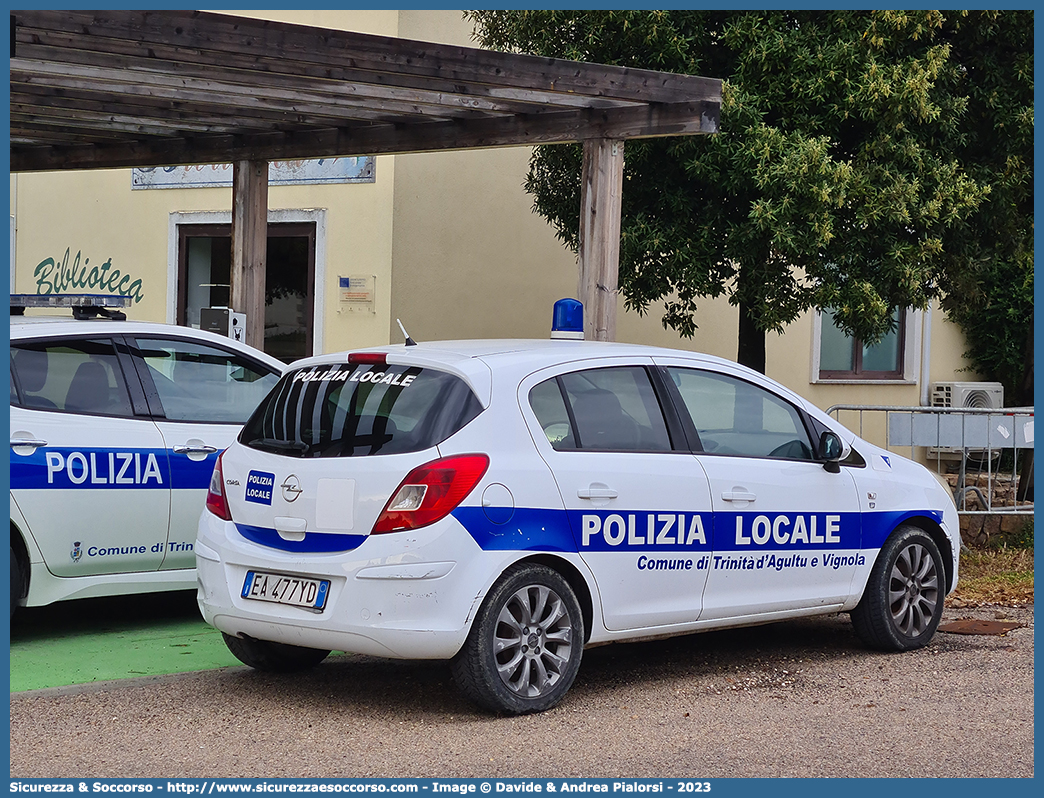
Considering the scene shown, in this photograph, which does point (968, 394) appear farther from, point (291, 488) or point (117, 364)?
point (291, 488)

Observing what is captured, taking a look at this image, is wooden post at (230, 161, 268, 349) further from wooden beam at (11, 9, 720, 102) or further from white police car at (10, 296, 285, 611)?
white police car at (10, 296, 285, 611)

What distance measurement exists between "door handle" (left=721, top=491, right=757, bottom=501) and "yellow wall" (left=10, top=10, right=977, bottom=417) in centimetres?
738

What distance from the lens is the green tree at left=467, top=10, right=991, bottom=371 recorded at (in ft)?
32.9

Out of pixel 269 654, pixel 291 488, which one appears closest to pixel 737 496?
pixel 291 488

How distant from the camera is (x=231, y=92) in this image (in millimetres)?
8906

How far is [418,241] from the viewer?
14.0 m

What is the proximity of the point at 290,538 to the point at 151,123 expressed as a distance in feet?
19.1

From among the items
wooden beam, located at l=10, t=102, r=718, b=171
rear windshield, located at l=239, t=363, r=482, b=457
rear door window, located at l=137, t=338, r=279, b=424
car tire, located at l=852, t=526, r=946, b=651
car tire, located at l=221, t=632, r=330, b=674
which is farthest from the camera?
wooden beam, located at l=10, t=102, r=718, b=171

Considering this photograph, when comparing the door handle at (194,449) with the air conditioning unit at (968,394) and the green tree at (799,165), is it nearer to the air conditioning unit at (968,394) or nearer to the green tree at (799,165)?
the green tree at (799,165)

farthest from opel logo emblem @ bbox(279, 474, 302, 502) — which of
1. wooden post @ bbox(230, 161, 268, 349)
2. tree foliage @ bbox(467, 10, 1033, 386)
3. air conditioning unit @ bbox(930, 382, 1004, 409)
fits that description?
air conditioning unit @ bbox(930, 382, 1004, 409)

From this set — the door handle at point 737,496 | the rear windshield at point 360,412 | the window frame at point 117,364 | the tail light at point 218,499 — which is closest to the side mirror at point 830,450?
the door handle at point 737,496

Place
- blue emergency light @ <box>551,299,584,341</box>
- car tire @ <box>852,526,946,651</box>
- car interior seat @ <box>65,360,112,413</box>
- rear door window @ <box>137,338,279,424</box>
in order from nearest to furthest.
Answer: car interior seat @ <box>65,360,112,413</box> < car tire @ <box>852,526,946,651</box> < rear door window @ <box>137,338,279,424</box> < blue emergency light @ <box>551,299,584,341</box>

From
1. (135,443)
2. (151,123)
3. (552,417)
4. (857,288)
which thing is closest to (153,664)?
(135,443)

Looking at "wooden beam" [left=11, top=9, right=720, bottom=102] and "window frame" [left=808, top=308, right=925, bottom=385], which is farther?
"window frame" [left=808, top=308, right=925, bottom=385]
